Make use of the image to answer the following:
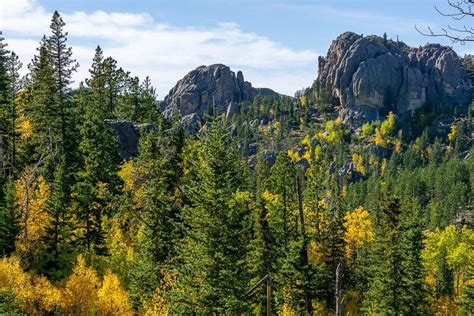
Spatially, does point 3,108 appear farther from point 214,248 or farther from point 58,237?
point 214,248

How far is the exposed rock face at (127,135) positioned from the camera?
196 ft

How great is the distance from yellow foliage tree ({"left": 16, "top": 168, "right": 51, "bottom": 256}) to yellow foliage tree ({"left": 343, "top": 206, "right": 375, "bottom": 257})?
32015 millimetres

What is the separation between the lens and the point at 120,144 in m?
59.2

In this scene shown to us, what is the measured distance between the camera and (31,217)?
36.8 metres

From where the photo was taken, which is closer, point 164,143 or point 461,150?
point 164,143

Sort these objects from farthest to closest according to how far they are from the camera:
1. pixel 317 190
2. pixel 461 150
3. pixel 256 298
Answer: pixel 461 150, pixel 317 190, pixel 256 298

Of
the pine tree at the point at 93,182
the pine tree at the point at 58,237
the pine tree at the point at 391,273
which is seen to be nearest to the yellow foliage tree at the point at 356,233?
the pine tree at the point at 391,273

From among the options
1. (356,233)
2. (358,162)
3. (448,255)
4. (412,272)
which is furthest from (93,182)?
(358,162)

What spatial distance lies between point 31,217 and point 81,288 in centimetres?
696

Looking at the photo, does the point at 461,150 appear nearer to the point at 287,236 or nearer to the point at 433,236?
the point at 433,236

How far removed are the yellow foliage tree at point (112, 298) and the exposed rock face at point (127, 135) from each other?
26.3m

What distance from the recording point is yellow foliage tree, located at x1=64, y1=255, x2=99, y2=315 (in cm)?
3500

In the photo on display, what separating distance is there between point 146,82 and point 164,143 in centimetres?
3093

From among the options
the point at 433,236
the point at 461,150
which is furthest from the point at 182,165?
the point at 461,150
